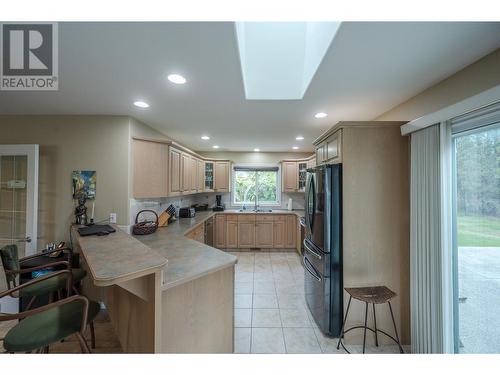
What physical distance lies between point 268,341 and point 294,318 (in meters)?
0.50

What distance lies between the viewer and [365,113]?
8.14 ft

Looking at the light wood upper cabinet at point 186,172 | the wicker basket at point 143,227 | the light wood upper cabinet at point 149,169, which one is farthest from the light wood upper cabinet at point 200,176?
the wicker basket at point 143,227

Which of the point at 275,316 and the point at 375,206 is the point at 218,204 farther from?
the point at 375,206

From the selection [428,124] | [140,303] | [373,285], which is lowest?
[373,285]

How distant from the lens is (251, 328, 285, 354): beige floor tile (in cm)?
188

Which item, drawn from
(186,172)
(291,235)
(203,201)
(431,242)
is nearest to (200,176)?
(186,172)

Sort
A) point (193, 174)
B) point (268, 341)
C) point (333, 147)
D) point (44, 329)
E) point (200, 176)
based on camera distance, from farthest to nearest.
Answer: point (200, 176)
point (193, 174)
point (333, 147)
point (268, 341)
point (44, 329)

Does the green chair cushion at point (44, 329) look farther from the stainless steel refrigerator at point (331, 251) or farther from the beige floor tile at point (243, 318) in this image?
the stainless steel refrigerator at point (331, 251)

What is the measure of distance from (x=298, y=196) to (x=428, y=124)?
3.99 m

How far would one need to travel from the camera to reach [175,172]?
10.3 feet

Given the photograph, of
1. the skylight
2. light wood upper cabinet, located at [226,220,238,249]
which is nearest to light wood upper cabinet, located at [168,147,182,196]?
the skylight
